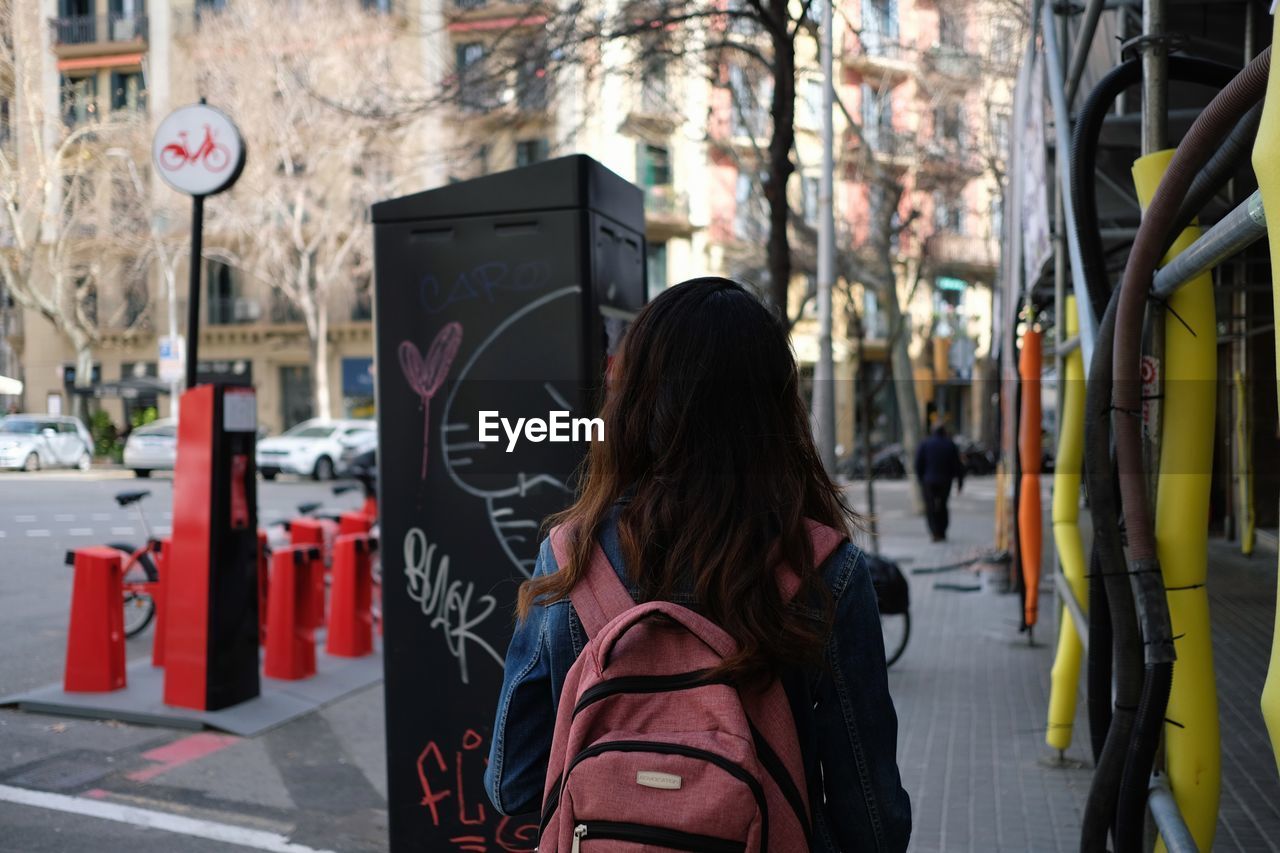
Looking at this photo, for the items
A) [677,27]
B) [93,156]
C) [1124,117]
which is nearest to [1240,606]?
[1124,117]

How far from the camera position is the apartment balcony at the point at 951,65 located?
20.8 m

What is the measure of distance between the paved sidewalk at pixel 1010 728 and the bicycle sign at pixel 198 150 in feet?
17.3

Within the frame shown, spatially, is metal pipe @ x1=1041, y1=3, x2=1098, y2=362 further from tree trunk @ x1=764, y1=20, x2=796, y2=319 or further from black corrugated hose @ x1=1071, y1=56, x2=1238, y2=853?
tree trunk @ x1=764, y1=20, x2=796, y2=319

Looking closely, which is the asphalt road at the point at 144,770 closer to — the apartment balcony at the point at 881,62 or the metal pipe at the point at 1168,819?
the metal pipe at the point at 1168,819

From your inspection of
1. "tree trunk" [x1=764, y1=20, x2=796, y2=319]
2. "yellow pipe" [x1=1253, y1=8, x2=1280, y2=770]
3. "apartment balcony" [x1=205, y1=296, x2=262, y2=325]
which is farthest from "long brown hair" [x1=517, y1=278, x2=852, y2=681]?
"apartment balcony" [x1=205, y1=296, x2=262, y2=325]

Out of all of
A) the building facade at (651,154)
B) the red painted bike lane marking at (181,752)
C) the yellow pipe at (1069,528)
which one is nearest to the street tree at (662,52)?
the building facade at (651,154)

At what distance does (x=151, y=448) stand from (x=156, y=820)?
6824 millimetres

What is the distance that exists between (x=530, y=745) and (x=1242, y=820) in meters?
4.33

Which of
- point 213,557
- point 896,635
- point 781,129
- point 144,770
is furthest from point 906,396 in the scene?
point 144,770

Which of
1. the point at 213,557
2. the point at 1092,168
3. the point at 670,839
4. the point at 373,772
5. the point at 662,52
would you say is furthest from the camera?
the point at 662,52

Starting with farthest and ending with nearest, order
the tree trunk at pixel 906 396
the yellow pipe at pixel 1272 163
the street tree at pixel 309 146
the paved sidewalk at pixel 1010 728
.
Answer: the street tree at pixel 309 146
the tree trunk at pixel 906 396
the paved sidewalk at pixel 1010 728
the yellow pipe at pixel 1272 163

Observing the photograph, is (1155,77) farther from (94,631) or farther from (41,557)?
(41,557)

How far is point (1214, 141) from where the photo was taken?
8.35ft

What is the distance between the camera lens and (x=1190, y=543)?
9.98 feet
